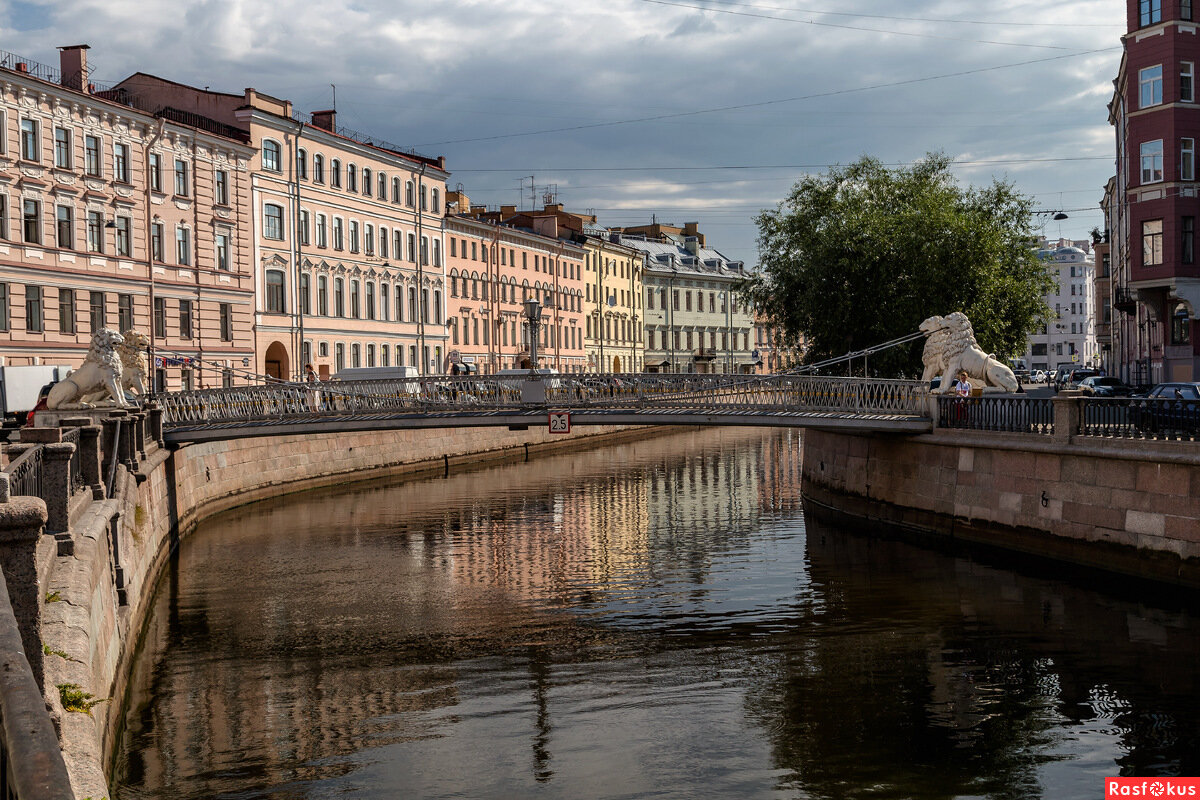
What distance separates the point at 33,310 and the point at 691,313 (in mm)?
68429

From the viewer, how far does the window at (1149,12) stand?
114 ft

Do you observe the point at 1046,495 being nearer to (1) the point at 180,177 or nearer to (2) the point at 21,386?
(2) the point at 21,386

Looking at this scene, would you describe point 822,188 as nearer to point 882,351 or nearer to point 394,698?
point 882,351

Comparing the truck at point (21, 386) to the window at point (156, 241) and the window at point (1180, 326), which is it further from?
the window at point (1180, 326)

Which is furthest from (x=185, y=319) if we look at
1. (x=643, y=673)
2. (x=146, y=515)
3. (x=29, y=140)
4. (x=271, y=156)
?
(x=643, y=673)

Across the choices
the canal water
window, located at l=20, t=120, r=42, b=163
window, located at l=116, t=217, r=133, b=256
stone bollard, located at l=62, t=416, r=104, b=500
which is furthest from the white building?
stone bollard, located at l=62, t=416, r=104, b=500

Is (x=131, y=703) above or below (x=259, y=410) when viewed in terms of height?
below

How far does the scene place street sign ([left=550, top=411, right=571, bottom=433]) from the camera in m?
25.9

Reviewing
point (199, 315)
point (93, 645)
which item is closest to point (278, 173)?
point (199, 315)

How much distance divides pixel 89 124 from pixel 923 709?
33728 mm

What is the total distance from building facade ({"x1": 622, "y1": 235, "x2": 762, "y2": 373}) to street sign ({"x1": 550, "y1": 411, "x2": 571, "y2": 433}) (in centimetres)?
6592

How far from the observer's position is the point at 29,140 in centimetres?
3591

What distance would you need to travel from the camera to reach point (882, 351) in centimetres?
3603

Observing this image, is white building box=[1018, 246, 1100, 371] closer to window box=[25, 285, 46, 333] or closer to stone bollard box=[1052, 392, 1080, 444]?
window box=[25, 285, 46, 333]
